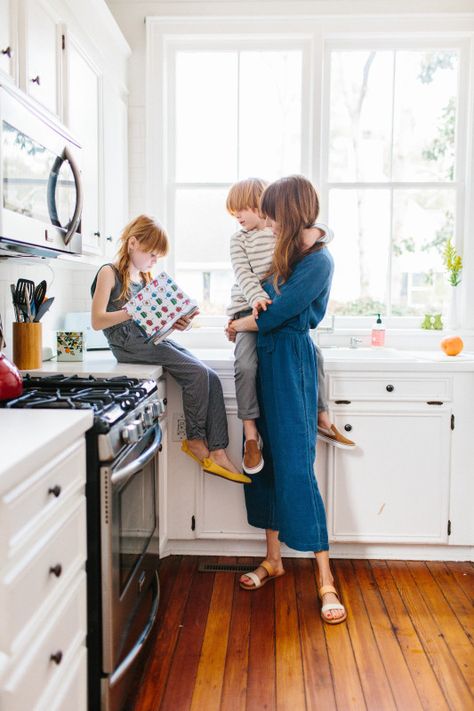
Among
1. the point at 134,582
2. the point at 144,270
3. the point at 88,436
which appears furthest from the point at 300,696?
the point at 144,270

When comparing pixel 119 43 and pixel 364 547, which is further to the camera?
pixel 119 43

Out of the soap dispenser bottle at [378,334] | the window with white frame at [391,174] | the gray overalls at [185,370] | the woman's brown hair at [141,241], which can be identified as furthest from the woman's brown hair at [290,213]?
the window with white frame at [391,174]

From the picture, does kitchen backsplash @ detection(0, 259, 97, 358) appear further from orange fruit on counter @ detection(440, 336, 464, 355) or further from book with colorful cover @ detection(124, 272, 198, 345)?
orange fruit on counter @ detection(440, 336, 464, 355)

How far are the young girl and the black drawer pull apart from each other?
1.27m

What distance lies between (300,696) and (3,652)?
1.09 metres

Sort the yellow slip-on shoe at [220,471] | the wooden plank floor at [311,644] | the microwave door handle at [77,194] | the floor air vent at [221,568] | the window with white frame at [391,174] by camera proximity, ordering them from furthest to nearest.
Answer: the window with white frame at [391,174], the floor air vent at [221,568], the yellow slip-on shoe at [220,471], the microwave door handle at [77,194], the wooden plank floor at [311,644]

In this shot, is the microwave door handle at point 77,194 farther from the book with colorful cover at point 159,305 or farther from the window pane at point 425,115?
the window pane at point 425,115

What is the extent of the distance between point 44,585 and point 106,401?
0.61 m

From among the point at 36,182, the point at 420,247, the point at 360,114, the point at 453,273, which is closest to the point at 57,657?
the point at 36,182

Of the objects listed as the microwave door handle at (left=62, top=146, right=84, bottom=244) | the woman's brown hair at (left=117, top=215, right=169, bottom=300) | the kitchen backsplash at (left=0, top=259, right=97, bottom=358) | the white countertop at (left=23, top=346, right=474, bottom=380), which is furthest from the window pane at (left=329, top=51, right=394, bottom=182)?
the microwave door handle at (left=62, top=146, right=84, bottom=244)

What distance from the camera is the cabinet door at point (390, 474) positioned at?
8.83ft

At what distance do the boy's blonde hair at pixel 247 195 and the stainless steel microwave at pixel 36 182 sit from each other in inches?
24.7

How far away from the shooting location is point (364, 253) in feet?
11.1

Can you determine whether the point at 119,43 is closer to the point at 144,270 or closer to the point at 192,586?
the point at 144,270
